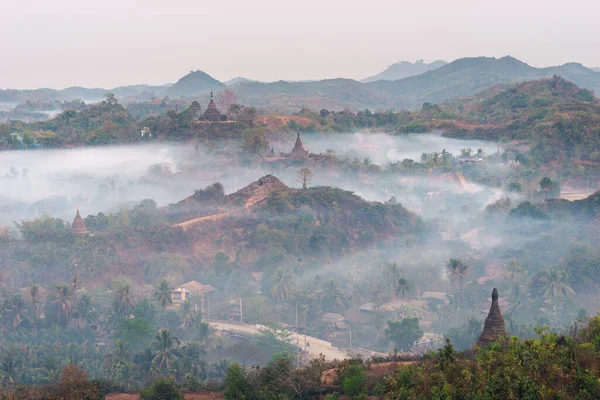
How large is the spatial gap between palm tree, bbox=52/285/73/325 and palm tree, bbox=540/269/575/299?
2747cm

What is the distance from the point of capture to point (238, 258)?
195 ft

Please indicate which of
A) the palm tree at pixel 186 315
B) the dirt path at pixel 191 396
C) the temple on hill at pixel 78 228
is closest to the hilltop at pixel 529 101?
the temple on hill at pixel 78 228

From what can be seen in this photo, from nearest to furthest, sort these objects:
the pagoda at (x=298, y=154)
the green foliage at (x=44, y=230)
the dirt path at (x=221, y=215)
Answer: the green foliage at (x=44, y=230)
the dirt path at (x=221, y=215)
the pagoda at (x=298, y=154)

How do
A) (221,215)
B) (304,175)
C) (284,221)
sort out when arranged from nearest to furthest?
(284,221)
(221,215)
(304,175)

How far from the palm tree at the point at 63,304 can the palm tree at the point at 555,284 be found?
2747cm

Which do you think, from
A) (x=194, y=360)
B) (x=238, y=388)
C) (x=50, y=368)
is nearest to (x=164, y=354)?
(x=194, y=360)

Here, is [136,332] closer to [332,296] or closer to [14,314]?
[14,314]

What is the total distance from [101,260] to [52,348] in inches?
557

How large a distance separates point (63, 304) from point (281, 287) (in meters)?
13.1

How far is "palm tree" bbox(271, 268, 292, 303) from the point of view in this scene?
5084 centimetres

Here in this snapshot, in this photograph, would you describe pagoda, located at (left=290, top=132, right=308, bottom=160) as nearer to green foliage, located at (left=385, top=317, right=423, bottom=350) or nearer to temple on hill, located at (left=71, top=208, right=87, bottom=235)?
temple on hill, located at (left=71, top=208, right=87, bottom=235)

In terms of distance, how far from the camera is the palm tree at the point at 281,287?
50.8 meters

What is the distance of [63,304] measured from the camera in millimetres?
45812

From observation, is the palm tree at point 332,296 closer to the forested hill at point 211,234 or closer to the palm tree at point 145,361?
the forested hill at point 211,234
